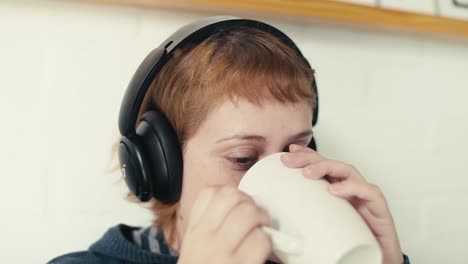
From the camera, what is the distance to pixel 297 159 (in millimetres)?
581

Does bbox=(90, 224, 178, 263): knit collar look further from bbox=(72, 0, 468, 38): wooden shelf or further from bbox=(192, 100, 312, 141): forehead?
bbox=(72, 0, 468, 38): wooden shelf

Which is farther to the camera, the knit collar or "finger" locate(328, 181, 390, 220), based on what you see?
→ the knit collar

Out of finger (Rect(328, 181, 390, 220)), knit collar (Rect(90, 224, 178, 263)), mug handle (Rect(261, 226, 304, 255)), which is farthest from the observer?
knit collar (Rect(90, 224, 178, 263))

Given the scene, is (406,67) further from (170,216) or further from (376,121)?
(170,216)

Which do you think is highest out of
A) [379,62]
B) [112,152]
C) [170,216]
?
[379,62]

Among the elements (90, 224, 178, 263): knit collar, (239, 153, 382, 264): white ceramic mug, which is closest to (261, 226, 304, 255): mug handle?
(239, 153, 382, 264): white ceramic mug

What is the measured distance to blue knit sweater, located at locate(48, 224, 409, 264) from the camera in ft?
2.62

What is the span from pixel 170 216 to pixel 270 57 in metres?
0.35

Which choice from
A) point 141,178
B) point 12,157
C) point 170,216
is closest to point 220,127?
point 141,178

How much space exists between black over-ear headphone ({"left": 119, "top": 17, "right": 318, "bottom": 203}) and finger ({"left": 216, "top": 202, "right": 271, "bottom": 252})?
19cm

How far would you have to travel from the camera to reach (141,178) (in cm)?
Result: 68

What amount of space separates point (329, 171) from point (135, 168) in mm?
274

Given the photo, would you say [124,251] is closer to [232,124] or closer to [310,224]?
[232,124]

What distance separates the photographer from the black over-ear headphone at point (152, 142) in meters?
0.67
